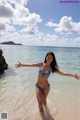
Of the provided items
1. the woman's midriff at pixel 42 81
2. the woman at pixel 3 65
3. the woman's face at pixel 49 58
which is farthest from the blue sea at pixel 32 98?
the woman's face at pixel 49 58

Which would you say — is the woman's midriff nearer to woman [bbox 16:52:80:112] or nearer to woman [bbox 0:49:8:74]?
woman [bbox 16:52:80:112]

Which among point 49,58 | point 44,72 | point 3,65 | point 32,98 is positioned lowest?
point 32,98

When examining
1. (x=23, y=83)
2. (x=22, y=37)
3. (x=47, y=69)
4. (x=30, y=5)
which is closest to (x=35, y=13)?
(x=30, y=5)

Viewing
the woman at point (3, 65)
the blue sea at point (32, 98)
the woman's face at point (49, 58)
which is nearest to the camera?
the woman's face at point (49, 58)

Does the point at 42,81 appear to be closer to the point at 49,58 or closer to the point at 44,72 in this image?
the point at 44,72

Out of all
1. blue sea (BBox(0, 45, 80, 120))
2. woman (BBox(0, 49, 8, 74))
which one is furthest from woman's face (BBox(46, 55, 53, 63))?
woman (BBox(0, 49, 8, 74))

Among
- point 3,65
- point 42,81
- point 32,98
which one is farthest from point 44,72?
point 3,65

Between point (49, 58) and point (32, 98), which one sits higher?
point (49, 58)

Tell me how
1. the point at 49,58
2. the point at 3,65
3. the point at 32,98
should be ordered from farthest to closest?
the point at 3,65 → the point at 32,98 → the point at 49,58

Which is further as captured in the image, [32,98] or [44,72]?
[32,98]

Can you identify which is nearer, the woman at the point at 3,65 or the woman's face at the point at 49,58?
the woman's face at the point at 49,58

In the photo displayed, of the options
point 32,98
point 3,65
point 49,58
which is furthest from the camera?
point 3,65

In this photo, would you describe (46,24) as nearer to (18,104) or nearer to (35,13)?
(35,13)

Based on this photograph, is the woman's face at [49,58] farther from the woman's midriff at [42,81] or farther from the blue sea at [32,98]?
the blue sea at [32,98]
